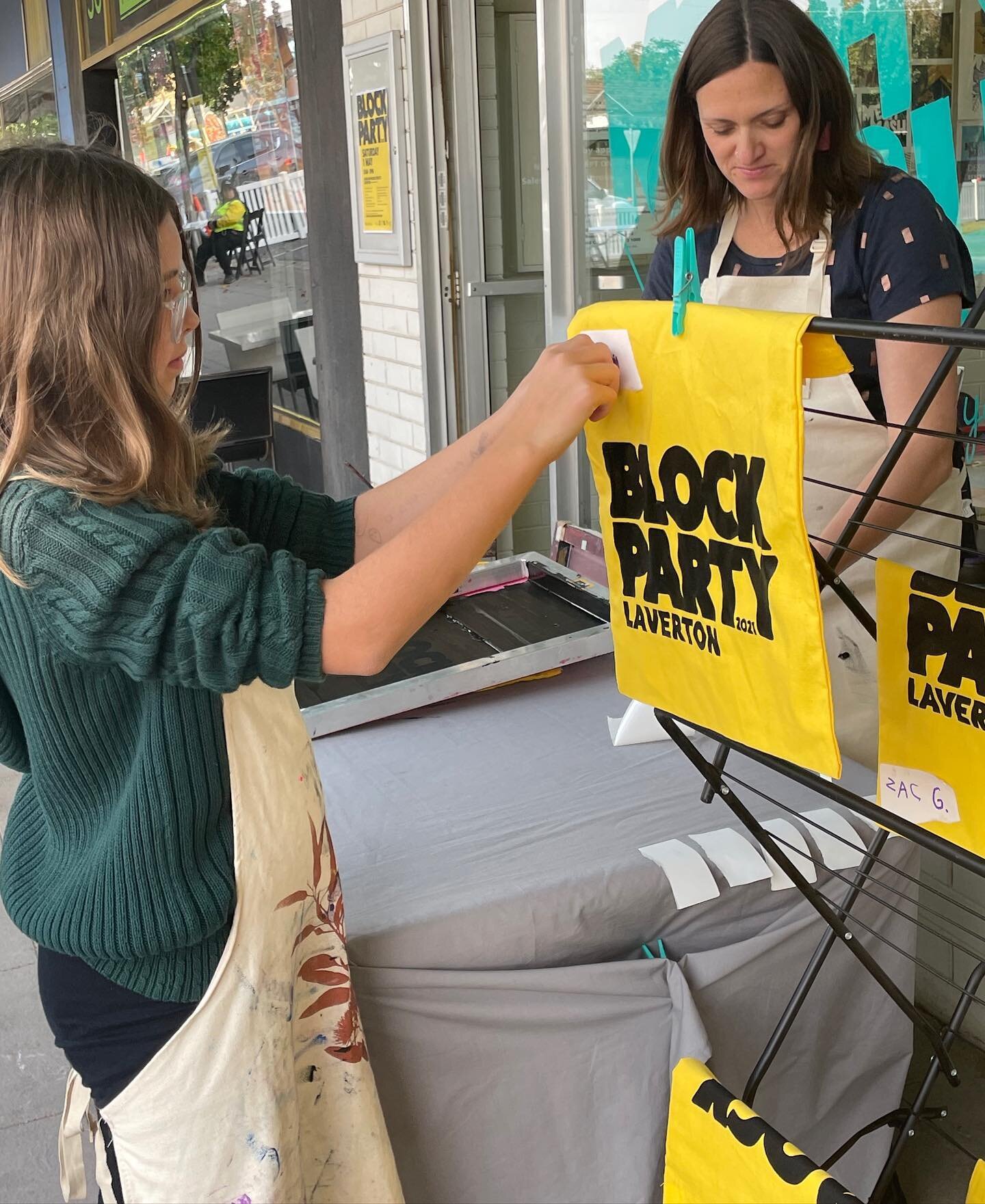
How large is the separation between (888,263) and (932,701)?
76 cm

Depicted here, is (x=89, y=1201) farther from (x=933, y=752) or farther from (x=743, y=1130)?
(x=933, y=752)

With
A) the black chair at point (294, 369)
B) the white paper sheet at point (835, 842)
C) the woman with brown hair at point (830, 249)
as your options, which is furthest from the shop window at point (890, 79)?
the black chair at point (294, 369)

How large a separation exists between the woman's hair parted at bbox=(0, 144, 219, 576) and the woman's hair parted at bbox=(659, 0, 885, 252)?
0.92m

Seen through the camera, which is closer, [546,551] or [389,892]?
[389,892]

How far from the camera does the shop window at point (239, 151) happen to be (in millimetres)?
5535

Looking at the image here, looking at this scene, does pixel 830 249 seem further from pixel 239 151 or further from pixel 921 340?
pixel 239 151

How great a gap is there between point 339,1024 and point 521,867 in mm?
326

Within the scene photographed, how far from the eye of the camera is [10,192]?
113cm

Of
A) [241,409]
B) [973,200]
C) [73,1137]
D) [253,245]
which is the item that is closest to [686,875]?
[73,1137]

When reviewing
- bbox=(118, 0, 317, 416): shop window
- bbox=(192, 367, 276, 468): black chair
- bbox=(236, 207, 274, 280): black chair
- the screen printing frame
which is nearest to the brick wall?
bbox=(192, 367, 276, 468): black chair

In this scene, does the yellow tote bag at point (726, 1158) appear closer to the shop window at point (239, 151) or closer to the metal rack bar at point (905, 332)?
the metal rack bar at point (905, 332)

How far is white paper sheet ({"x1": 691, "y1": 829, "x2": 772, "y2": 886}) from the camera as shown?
1613 millimetres

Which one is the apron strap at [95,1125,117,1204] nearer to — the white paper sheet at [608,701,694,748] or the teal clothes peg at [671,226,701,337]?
the white paper sheet at [608,701,694,748]

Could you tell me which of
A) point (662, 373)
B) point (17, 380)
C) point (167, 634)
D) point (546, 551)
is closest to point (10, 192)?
point (17, 380)
